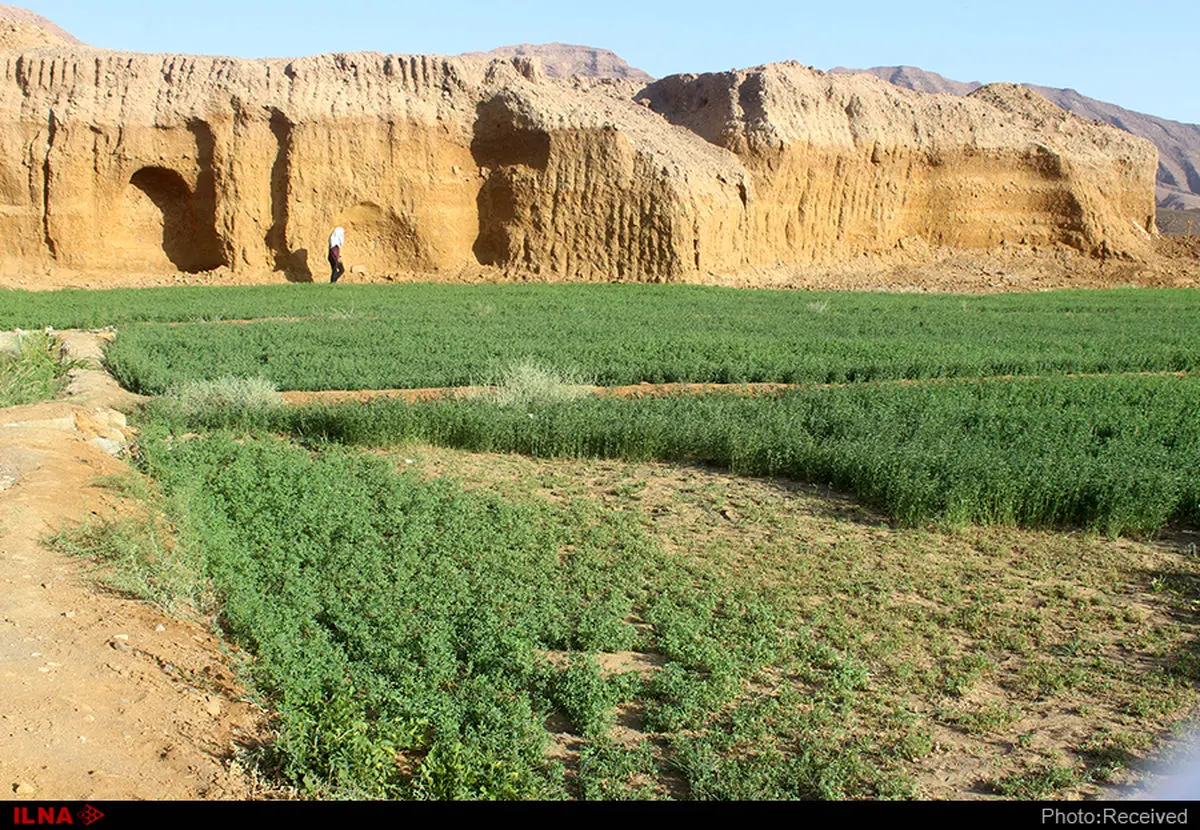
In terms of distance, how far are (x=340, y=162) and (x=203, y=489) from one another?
953 inches

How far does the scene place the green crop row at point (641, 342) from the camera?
13258mm

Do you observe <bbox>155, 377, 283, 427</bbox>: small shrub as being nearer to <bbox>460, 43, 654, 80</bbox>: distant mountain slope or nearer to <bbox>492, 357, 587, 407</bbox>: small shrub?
<bbox>492, 357, 587, 407</bbox>: small shrub

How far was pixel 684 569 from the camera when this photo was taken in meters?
6.74

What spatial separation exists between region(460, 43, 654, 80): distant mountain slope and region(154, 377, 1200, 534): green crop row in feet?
385

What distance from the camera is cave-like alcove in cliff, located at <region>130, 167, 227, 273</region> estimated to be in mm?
30359

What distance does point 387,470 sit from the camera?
876 centimetres

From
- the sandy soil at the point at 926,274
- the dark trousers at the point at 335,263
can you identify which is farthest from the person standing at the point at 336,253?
the sandy soil at the point at 926,274

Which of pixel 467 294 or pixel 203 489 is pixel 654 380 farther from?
pixel 467 294

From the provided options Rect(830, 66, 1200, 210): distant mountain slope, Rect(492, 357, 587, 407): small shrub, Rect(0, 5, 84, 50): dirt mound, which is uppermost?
Rect(830, 66, 1200, 210): distant mountain slope

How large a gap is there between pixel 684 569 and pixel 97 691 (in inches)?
139

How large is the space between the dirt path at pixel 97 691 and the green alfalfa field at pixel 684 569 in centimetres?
24

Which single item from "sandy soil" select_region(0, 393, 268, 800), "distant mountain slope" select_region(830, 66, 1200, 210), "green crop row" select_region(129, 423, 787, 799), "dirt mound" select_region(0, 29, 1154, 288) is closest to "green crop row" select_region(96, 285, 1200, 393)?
"green crop row" select_region(129, 423, 787, 799)

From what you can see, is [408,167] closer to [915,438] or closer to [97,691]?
[915,438]

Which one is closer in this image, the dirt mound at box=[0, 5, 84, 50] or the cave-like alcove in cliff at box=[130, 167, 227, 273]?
the cave-like alcove in cliff at box=[130, 167, 227, 273]
